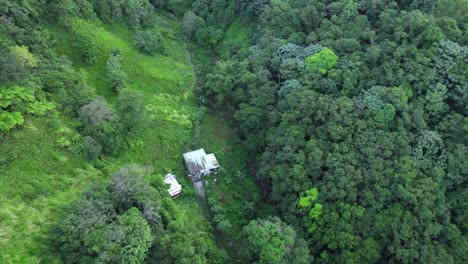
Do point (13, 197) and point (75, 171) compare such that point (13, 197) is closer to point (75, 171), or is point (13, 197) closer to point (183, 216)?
point (75, 171)

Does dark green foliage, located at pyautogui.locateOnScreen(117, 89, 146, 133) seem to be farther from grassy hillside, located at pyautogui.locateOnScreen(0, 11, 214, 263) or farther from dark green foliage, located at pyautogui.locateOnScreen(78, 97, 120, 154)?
grassy hillside, located at pyautogui.locateOnScreen(0, 11, 214, 263)

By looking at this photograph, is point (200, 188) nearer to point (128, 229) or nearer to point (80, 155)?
point (80, 155)

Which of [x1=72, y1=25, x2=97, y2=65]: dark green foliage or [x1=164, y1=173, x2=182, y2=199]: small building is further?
[x1=72, y1=25, x2=97, y2=65]: dark green foliage

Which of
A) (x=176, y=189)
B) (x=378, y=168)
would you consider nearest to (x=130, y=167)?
(x=176, y=189)

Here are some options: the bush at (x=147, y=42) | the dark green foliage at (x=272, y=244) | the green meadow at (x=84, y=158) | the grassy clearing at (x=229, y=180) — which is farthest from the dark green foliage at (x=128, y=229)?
the bush at (x=147, y=42)

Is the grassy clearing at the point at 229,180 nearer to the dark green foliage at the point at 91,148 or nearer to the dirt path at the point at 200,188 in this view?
the dirt path at the point at 200,188

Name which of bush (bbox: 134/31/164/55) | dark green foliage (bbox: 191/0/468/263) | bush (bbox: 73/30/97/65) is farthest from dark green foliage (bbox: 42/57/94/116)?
dark green foliage (bbox: 191/0/468/263)
